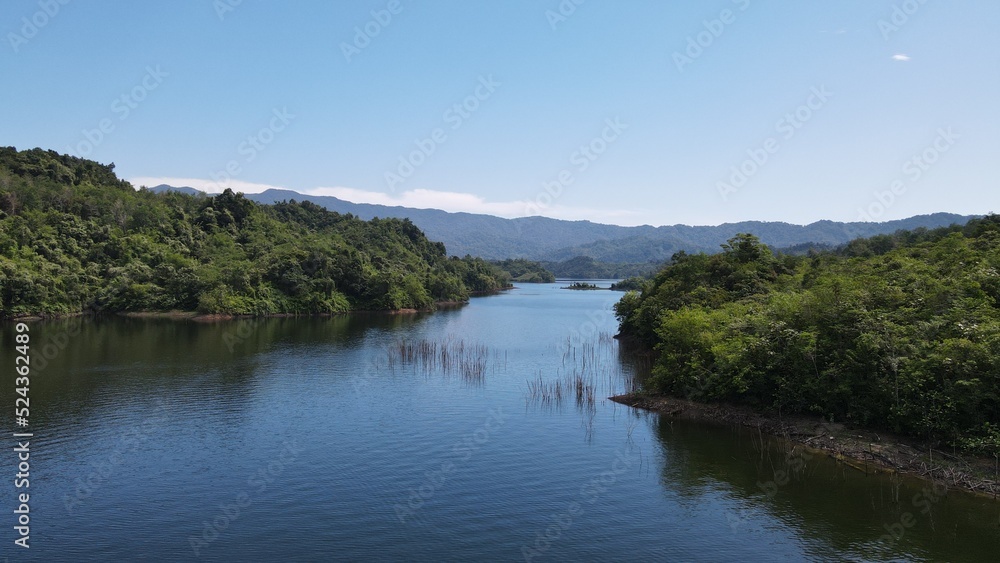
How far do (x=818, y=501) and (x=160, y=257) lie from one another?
3613 inches

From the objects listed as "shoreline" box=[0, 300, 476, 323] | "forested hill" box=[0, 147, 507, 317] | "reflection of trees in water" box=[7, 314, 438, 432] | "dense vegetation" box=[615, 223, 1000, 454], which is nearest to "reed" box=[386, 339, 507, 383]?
"reflection of trees in water" box=[7, 314, 438, 432]

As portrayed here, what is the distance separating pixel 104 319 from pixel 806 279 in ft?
249

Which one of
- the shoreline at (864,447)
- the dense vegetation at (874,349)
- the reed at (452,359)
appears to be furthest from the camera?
the reed at (452,359)

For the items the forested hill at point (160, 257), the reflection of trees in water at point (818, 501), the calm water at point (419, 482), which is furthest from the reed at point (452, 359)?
the forested hill at point (160, 257)

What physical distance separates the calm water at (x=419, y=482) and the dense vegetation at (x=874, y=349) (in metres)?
3.18

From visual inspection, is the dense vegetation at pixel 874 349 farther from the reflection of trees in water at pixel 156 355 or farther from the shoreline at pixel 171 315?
the shoreline at pixel 171 315

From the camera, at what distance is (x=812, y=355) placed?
2773cm

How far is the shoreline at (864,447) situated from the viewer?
837 inches

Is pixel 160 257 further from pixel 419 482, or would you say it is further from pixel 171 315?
pixel 419 482

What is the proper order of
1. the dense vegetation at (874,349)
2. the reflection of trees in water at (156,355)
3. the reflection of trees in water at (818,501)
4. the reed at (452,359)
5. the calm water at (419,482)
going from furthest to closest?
the reed at (452,359) → the reflection of trees in water at (156,355) → the dense vegetation at (874,349) → the reflection of trees in water at (818,501) → the calm water at (419,482)

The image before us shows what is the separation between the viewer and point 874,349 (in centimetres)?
2533

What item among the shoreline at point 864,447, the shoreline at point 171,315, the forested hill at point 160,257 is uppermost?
the forested hill at point 160,257

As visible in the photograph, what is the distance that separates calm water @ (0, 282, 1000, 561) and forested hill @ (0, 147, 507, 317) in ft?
145

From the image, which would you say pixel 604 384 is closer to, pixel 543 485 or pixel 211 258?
pixel 543 485
